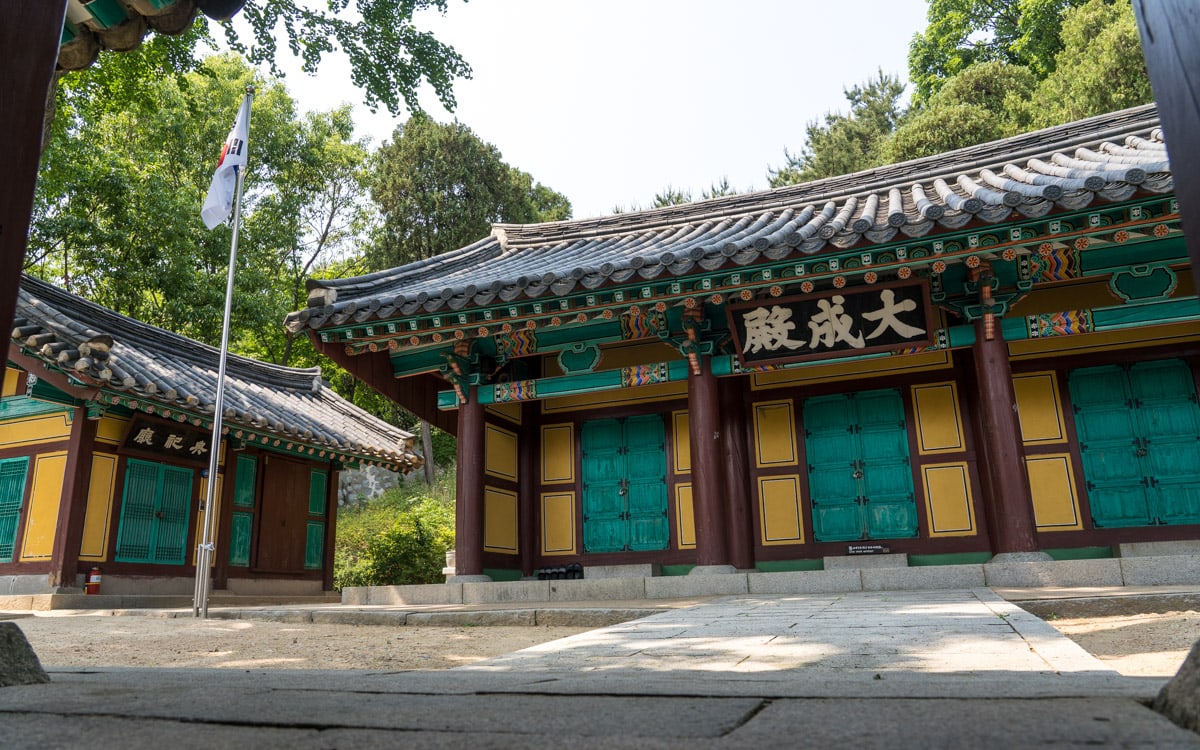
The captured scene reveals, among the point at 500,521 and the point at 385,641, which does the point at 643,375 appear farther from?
the point at 385,641

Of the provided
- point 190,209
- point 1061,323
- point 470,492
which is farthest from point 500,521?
point 190,209

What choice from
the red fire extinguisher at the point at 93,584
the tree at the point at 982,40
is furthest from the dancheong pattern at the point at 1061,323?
the tree at the point at 982,40

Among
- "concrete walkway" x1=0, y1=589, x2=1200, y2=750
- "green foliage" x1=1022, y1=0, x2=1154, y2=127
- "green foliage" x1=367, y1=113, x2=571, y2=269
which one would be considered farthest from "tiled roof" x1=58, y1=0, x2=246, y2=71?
"green foliage" x1=1022, y1=0, x2=1154, y2=127

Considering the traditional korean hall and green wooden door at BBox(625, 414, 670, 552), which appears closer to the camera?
the traditional korean hall

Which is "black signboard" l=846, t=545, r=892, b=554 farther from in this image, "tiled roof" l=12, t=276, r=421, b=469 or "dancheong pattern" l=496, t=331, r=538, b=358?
"tiled roof" l=12, t=276, r=421, b=469

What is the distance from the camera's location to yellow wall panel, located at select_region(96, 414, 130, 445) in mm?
10711

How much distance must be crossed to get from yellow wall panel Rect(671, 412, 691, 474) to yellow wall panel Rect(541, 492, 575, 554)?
1508mm

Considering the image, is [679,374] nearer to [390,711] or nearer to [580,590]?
[580,590]

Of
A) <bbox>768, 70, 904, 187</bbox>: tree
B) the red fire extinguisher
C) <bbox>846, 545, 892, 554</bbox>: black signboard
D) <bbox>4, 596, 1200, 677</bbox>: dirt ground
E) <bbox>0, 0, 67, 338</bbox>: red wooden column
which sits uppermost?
<bbox>768, 70, 904, 187</bbox>: tree

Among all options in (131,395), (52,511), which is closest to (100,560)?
(52,511)

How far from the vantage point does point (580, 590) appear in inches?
305

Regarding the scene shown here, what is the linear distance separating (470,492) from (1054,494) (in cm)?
643

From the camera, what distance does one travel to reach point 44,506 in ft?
34.3

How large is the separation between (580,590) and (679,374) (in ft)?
8.60
